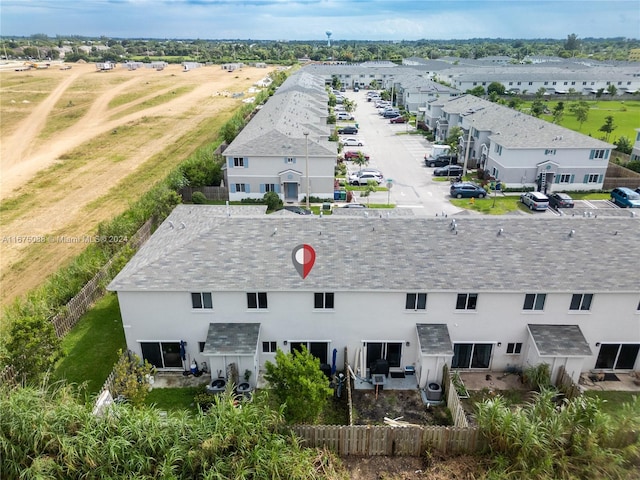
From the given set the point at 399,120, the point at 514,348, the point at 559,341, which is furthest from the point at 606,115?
the point at 514,348

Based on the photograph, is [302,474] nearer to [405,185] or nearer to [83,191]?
[405,185]

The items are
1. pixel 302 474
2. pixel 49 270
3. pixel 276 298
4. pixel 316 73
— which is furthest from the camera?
pixel 316 73

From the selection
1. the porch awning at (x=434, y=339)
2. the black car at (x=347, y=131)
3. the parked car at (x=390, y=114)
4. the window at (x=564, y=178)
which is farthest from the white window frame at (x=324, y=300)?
the parked car at (x=390, y=114)

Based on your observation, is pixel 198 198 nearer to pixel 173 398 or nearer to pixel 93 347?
pixel 93 347

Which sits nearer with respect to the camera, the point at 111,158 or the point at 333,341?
the point at 333,341

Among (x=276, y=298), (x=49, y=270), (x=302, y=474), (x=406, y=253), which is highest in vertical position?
(x=406, y=253)

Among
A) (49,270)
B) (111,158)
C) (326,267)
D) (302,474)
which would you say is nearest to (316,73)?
(111,158)

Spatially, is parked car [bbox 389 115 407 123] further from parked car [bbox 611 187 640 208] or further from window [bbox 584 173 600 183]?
parked car [bbox 611 187 640 208]
